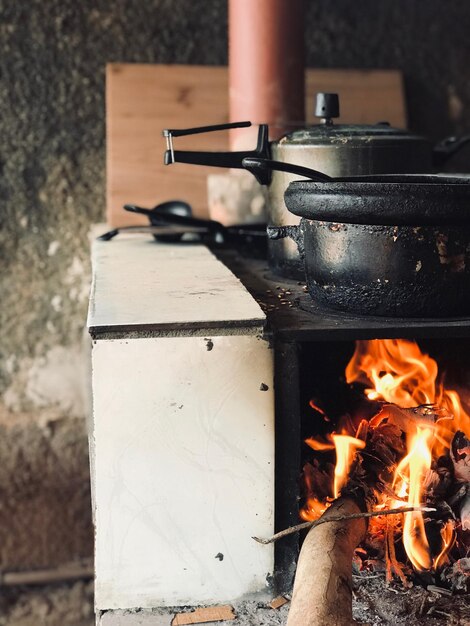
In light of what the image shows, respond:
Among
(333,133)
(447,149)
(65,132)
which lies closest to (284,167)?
(333,133)

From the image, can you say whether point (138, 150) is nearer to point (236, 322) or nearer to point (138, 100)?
point (138, 100)

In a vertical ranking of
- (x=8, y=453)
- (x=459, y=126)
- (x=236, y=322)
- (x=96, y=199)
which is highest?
(x=459, y=126)

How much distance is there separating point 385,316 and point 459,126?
172 cm

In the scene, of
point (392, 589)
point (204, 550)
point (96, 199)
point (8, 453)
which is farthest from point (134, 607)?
point (96, 199)

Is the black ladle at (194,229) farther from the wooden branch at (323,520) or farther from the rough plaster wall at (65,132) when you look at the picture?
the wooden branch at (323,520)

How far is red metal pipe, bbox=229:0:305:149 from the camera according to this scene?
2182mm

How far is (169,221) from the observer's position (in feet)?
6.79

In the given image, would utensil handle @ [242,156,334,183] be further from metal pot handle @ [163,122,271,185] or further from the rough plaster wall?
the rough plaster wall

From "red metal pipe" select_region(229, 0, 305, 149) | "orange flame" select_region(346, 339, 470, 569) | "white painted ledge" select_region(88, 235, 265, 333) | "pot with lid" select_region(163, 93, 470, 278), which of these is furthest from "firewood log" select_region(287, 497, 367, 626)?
"red metal pipe" select_region(229, 0, 305, 149)

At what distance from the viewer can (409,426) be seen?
1.43 m

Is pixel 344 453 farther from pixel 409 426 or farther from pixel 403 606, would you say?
pixel 403 606

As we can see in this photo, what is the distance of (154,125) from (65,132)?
0.97 feet

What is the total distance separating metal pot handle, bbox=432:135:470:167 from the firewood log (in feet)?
3.38

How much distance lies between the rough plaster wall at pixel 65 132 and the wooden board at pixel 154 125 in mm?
65
